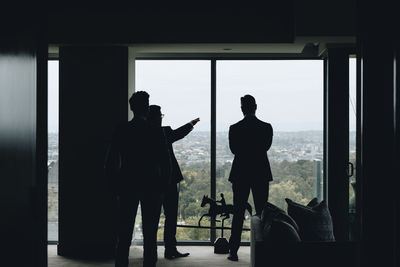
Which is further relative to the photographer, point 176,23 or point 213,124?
point 213,124

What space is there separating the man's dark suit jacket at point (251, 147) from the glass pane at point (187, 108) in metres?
1.04

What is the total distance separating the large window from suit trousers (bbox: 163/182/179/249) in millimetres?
729

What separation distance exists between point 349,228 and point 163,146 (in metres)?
2.75

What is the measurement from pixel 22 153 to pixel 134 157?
2.53m

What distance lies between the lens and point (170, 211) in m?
5.33

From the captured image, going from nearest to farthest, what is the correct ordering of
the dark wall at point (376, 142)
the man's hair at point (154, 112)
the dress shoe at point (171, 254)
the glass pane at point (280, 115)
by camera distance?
the dark wall at point (376, 142) < the man's hair at point (154, 112) < the dress shoe at point (171, 254) < the glass pane at point (280, 115)

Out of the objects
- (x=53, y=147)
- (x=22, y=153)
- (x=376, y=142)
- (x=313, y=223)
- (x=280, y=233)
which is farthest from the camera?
(x=53, y=147)

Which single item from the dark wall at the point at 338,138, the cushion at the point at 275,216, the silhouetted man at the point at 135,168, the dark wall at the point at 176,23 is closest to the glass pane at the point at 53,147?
the dark wall at the point at 176,23

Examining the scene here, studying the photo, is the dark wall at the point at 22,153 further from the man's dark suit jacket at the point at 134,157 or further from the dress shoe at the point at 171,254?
the dress shoe at the point at 171,254

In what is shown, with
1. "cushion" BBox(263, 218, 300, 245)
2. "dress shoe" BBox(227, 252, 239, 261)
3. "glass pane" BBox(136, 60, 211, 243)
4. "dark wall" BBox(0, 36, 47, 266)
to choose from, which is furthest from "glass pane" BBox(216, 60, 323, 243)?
"dark wall" BBox(0, 36, 47, 266)

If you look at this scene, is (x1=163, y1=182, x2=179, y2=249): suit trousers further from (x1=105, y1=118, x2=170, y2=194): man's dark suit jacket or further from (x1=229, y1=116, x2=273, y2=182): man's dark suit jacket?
(x1=105, y1=118, x2=170, y2=194): man's dark suit jacket

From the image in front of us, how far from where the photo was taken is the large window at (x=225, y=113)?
6098 mm

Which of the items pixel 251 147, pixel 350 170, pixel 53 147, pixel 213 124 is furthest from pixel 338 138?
pixel 53 147

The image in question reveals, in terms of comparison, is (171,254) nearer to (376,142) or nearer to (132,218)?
(132,218)
